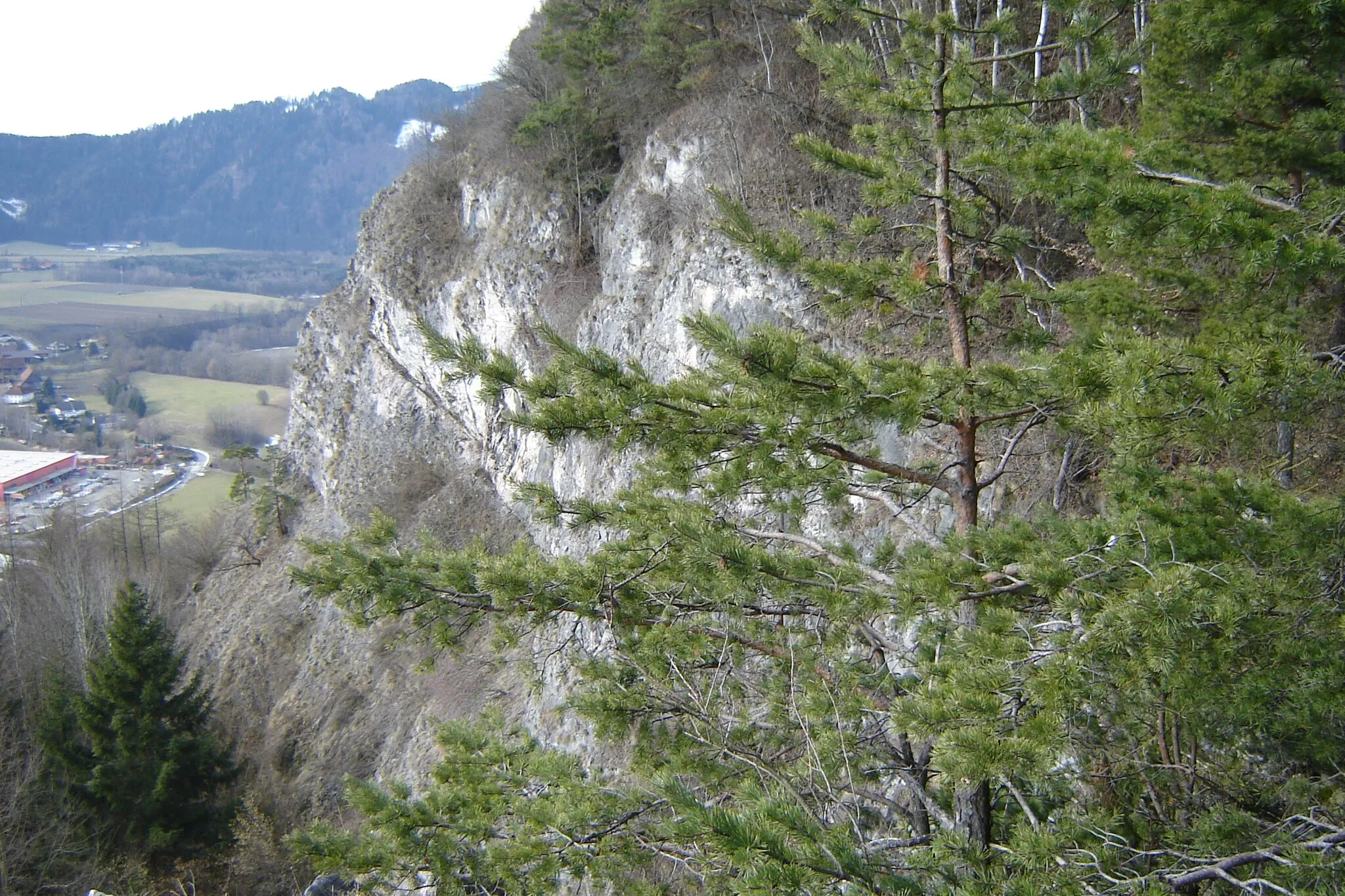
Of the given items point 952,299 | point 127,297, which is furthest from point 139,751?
point 127,297

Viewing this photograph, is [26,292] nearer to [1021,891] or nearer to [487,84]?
[487,84]

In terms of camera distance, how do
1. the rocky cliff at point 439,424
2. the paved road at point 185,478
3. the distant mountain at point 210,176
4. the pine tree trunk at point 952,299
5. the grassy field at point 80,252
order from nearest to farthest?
the pine tree trunk at point 952,299, the rocky cliff at point 439,424, the paved road at point 185,478, the grassy field at point 80,252, the distant mountain at point 210,176

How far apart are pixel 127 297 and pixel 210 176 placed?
38.8m

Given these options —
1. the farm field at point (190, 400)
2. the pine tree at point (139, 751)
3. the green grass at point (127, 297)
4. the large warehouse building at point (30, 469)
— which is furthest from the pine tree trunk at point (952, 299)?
the green grass at point (127, 297)

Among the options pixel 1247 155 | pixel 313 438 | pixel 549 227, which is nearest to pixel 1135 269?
pixel 1247 155

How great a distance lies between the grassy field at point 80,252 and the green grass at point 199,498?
8548cm

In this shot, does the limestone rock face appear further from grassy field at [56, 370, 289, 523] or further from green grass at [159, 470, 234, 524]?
grassy field at [56, 370, 289, 523]

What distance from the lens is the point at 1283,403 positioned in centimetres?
302

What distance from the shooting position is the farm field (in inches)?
2112

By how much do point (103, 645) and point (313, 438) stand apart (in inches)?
406

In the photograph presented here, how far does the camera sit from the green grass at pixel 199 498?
127 ft

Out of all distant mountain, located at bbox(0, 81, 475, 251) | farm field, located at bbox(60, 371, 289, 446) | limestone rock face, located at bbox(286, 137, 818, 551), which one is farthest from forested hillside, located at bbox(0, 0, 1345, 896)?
distant mountain, located at bbox(0, 81, 475, 251)

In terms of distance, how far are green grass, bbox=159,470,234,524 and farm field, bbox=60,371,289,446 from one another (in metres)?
5.94

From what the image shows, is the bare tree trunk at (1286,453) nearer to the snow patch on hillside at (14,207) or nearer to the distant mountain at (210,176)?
the distant mountain at (210,176)
